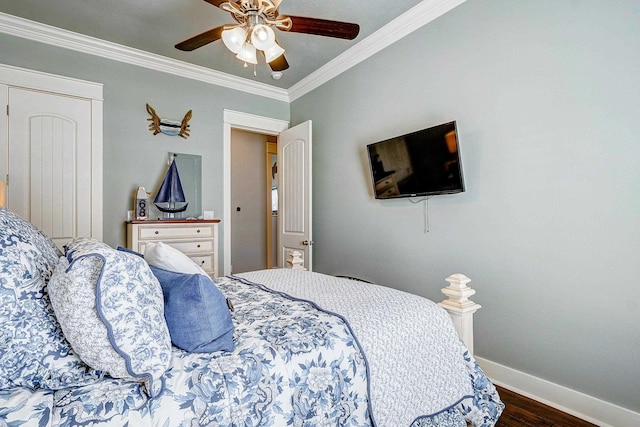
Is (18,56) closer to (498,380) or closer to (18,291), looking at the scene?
(18,291)

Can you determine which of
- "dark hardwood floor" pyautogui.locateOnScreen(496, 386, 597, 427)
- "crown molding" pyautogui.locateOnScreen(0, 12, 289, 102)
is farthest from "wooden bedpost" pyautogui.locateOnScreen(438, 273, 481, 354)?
"crown molding" pyautogui.locateOnScreen(0, 12, 289, 102)

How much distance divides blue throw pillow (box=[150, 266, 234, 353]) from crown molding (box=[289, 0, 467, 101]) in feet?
8.41

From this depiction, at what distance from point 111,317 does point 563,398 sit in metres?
2.33

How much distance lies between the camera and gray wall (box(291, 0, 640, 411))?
5.41ft

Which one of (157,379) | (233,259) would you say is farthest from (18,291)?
(233,259)

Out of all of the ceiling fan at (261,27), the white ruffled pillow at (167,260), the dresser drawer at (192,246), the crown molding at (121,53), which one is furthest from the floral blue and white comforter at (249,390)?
the crown molding at (121,53)

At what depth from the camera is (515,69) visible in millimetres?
2035

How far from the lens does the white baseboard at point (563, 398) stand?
165 cm

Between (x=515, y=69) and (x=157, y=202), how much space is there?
3.19 metres

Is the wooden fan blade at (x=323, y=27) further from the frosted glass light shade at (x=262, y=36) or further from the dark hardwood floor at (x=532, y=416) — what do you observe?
the dark hardwood floor at (x=532, y=416)

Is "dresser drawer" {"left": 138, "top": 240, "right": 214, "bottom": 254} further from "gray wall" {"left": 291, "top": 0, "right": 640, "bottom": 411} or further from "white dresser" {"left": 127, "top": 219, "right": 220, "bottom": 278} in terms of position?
"gray wall" {"left": 291, "top": 0, "right": 640, "bottom": 411}

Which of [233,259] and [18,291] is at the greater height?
[18,291]

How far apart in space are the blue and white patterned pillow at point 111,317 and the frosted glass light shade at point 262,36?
4.80 feet

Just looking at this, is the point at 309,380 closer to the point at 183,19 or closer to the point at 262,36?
the point at 262,36
